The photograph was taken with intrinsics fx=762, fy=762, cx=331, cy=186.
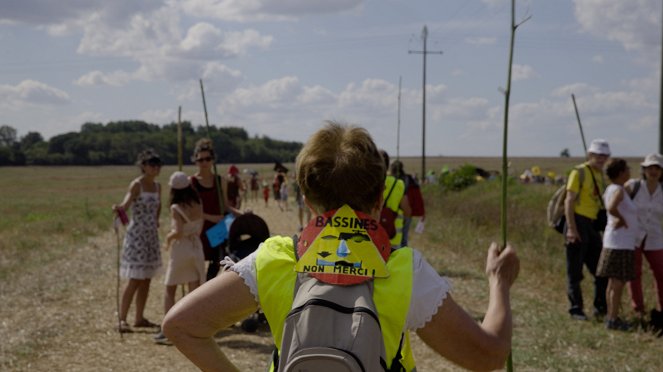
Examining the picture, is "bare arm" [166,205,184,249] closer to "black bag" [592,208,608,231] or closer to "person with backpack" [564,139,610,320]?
"person with backpack" [564,139,610,320]

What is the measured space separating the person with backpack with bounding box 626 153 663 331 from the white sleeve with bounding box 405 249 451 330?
254 inches

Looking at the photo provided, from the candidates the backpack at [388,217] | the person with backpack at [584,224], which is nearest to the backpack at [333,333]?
the backpack at [388,217]

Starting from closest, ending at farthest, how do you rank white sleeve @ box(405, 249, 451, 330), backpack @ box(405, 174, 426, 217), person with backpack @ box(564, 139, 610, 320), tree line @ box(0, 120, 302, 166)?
white sleeve @ box(405, 249, 451, 330), person with backpack @ box(564, 139, 610, 320), backpack @ box(405, 174, 426, 217), tree line @ box(0, 120, 302, 166)

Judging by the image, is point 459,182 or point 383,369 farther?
point 459,182

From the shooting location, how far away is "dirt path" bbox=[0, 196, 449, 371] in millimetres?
Answer: 6637

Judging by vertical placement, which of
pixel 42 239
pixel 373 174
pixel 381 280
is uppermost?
pixel 373 174

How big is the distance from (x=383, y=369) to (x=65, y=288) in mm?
9531

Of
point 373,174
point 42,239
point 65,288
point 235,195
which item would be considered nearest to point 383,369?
point 373,174

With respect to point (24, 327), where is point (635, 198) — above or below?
above

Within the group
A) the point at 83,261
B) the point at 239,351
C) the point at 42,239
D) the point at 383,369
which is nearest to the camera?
the point at 383,369

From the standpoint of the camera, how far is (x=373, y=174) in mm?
2086

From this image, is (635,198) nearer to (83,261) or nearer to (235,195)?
(235,195)

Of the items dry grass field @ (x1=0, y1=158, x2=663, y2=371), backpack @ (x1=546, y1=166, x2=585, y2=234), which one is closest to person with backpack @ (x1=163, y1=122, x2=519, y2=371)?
dry grass field @ (x1=0, y1=158, x2=663, y2=371)

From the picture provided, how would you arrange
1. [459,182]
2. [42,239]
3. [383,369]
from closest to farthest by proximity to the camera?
1. [383,369]
2. [42,239]
3. [459,182]
